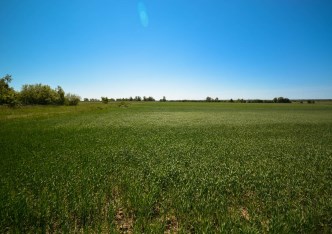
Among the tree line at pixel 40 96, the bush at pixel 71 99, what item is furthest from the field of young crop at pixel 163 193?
the bush at pixel 71 99

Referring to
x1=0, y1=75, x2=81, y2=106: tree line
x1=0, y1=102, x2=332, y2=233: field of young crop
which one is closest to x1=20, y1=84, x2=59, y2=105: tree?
x1=0, y1=75, x2=81, y2=106: tree line

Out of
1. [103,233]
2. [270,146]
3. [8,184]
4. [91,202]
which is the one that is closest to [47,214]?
[91,202]

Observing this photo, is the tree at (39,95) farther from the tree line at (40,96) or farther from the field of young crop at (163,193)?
the field of young crop at (163,193)

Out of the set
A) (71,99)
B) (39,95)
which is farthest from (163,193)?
(71,99)

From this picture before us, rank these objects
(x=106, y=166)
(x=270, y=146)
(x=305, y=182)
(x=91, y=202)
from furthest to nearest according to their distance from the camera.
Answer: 1. (x=270, y=146)
2. (x=106, y=166)
3. (x=305, y=182)
4. (x=91, y=202)

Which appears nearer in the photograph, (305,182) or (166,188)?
(166,188)

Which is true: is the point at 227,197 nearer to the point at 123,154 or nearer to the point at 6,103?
the point at 123,154

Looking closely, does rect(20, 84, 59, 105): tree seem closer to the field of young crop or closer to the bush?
the bush

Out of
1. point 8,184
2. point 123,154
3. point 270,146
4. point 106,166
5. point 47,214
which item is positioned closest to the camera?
point 47,214

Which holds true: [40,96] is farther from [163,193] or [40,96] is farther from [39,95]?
[163,193]

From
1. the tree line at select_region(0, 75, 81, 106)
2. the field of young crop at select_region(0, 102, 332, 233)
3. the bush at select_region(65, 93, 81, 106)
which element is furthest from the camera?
the bush at select_region(65, 93, 81, 106)

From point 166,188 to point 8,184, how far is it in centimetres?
609

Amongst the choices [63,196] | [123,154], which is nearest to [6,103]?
[123,154]

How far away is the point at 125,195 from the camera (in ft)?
24.7
